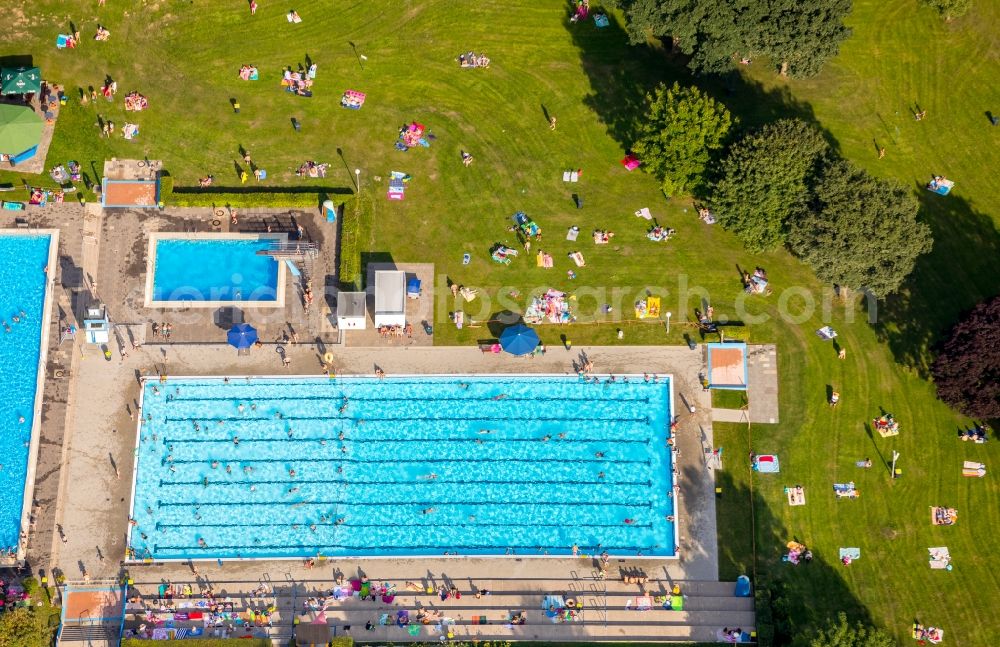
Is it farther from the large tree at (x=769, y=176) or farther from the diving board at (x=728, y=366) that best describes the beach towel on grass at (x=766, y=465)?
the large tree at (x=769, y=176)

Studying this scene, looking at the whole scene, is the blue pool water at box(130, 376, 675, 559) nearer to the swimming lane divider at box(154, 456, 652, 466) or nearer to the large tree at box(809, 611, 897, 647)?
the swimming lane divider at box(154, 456, 652, 466)

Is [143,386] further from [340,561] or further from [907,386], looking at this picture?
[907,386]

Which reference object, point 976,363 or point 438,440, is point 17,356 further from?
point 976,363

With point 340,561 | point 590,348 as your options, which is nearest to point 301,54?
point 590,348

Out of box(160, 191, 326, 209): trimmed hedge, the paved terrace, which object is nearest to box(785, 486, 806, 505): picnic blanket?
the paved terrace

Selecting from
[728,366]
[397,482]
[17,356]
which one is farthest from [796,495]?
[17,356]

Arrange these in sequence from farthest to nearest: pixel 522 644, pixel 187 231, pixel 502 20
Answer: pixel 502 20
pixel 187 231
pixel 522 644

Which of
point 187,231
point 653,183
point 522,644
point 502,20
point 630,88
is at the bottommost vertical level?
point 522,644
